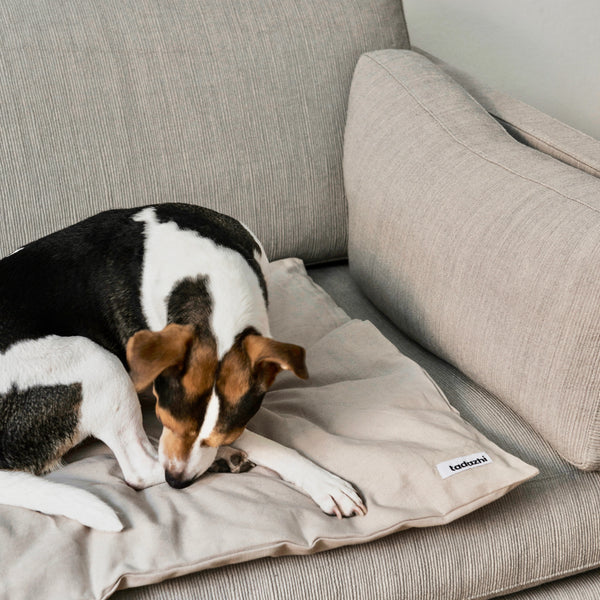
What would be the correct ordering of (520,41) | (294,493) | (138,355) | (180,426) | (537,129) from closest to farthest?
(138,355) < (180,426) < (294,493) < (537,129) < (520,41)

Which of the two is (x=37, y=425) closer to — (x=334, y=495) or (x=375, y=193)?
(x=334, y=495)

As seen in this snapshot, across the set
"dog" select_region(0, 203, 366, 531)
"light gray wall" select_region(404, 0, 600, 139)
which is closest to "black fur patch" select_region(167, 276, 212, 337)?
"dog" select_region(0, 203, 366, 531)

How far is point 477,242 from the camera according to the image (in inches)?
75.2

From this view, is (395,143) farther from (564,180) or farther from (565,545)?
(565,545)

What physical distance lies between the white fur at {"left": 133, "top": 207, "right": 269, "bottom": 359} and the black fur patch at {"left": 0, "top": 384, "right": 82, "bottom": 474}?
0.26m

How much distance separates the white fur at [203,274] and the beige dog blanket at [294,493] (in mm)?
316

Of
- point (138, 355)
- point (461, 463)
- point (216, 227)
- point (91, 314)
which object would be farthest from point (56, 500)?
point (461, 463)

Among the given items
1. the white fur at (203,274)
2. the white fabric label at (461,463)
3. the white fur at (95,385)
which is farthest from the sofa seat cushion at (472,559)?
the white fur at (203,274)

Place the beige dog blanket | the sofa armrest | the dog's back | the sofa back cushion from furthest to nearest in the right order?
the sofa back cushion → the sofa armrest → the dog's back → the beige dog blanket

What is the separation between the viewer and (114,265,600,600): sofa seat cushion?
1503mm

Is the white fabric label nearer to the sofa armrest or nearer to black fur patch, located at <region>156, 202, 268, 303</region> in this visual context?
black fur patch, located at <region>156, 202, 268, 303</region>

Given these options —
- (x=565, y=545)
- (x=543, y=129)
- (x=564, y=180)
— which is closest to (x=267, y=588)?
(x=565, y=545)

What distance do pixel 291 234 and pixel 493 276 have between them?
2.87 feet

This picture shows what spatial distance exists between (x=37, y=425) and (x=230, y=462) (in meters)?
0.44
